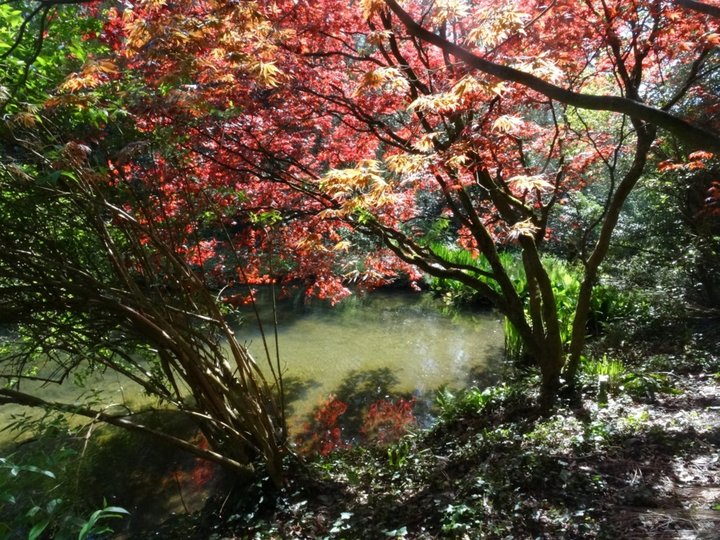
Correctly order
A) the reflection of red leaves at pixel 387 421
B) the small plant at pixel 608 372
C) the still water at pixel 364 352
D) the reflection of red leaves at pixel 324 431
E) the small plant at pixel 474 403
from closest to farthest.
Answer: the small plant at pixel 608 372
the small plant at pixel 474 403
the reflection of red leaves at pixel 324 431
the reflection of red leaves at pixel 387 421
the still water at pixel 364 352

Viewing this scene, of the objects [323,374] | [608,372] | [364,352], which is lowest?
[323,374]

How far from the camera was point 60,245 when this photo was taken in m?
2.87

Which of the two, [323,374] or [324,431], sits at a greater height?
[323,374]

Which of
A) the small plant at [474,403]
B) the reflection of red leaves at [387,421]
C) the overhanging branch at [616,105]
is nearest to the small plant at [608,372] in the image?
A: the small plant at [474,403]

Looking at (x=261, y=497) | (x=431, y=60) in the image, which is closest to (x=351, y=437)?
(x=261, y=497)

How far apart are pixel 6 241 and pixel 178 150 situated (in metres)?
1.36

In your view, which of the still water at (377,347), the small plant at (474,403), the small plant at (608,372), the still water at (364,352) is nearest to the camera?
the small plant at (608,372)

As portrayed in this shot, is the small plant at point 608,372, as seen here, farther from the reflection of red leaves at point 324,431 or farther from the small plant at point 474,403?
the reflection of red leaves at point 324,431

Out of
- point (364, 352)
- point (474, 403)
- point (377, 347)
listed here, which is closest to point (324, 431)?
point (474, 403)

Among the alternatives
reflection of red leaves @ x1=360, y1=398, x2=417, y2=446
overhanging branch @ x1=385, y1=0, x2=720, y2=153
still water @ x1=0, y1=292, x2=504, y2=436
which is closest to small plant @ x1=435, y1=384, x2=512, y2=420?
reflection of red leaves @ x1=360, y1=398, x2=417, y2=446

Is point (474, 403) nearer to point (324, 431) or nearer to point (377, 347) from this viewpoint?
point (324, 431)

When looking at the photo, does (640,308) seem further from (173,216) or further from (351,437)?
(173,216)

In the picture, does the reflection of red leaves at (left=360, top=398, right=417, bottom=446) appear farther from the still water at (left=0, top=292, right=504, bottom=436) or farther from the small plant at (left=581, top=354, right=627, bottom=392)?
the small plant at (left=581, top=354, right=627, bottom=392)

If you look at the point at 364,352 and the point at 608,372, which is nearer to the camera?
the point at 608,372
